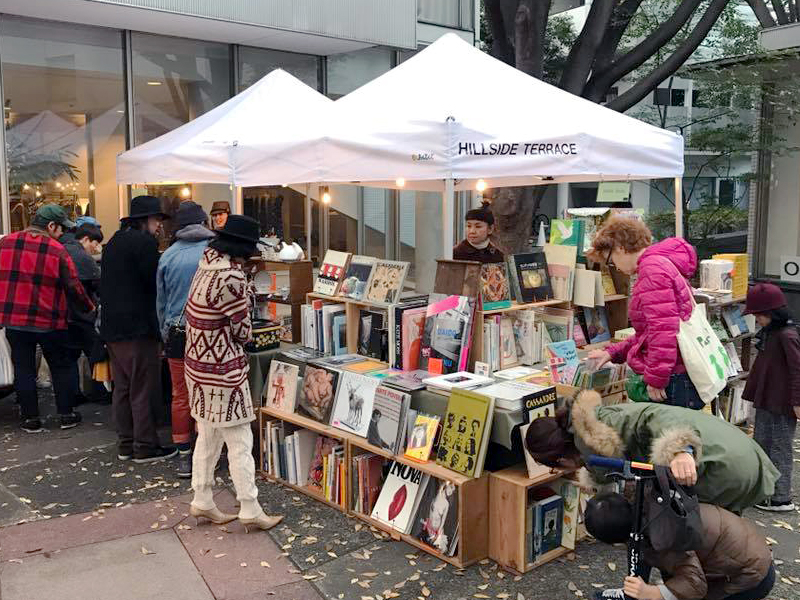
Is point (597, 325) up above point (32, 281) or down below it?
below

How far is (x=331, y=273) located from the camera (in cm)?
588

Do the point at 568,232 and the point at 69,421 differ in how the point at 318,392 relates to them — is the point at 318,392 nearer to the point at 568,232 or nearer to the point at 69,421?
the point at 568,232

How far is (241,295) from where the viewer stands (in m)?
4.49

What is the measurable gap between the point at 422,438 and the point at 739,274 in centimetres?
376

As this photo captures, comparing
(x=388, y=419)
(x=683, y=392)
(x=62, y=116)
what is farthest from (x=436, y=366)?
(x=62, y=116)

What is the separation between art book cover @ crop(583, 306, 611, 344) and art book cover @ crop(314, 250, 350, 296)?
197 centimetres

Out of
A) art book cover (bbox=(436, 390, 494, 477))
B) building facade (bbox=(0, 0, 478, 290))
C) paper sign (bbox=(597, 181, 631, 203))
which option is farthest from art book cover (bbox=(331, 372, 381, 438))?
building facade (bbox=(0, 0, 478, 290))

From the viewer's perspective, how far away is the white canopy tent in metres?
5.05

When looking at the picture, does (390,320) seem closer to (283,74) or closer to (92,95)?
(283,74)

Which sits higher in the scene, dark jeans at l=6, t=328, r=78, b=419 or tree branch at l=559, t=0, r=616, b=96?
tree branch at l=559, t=0, r=616, b=96

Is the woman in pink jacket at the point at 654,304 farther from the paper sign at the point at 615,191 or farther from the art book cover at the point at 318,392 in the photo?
the paper sign at the point at 615,191

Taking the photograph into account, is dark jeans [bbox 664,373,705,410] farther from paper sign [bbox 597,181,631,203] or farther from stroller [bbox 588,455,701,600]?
paper sign [bbox 597,181,631,203]

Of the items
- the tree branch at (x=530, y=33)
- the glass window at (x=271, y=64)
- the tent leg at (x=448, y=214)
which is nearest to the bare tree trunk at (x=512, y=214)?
the tree branch at (x=530, y=33)

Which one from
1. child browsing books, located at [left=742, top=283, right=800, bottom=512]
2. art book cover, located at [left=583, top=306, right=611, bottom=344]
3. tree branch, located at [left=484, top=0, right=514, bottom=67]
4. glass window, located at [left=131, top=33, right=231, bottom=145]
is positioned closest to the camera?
child browsing books, located at [left=742, top=283, right=800, bottom=512]
